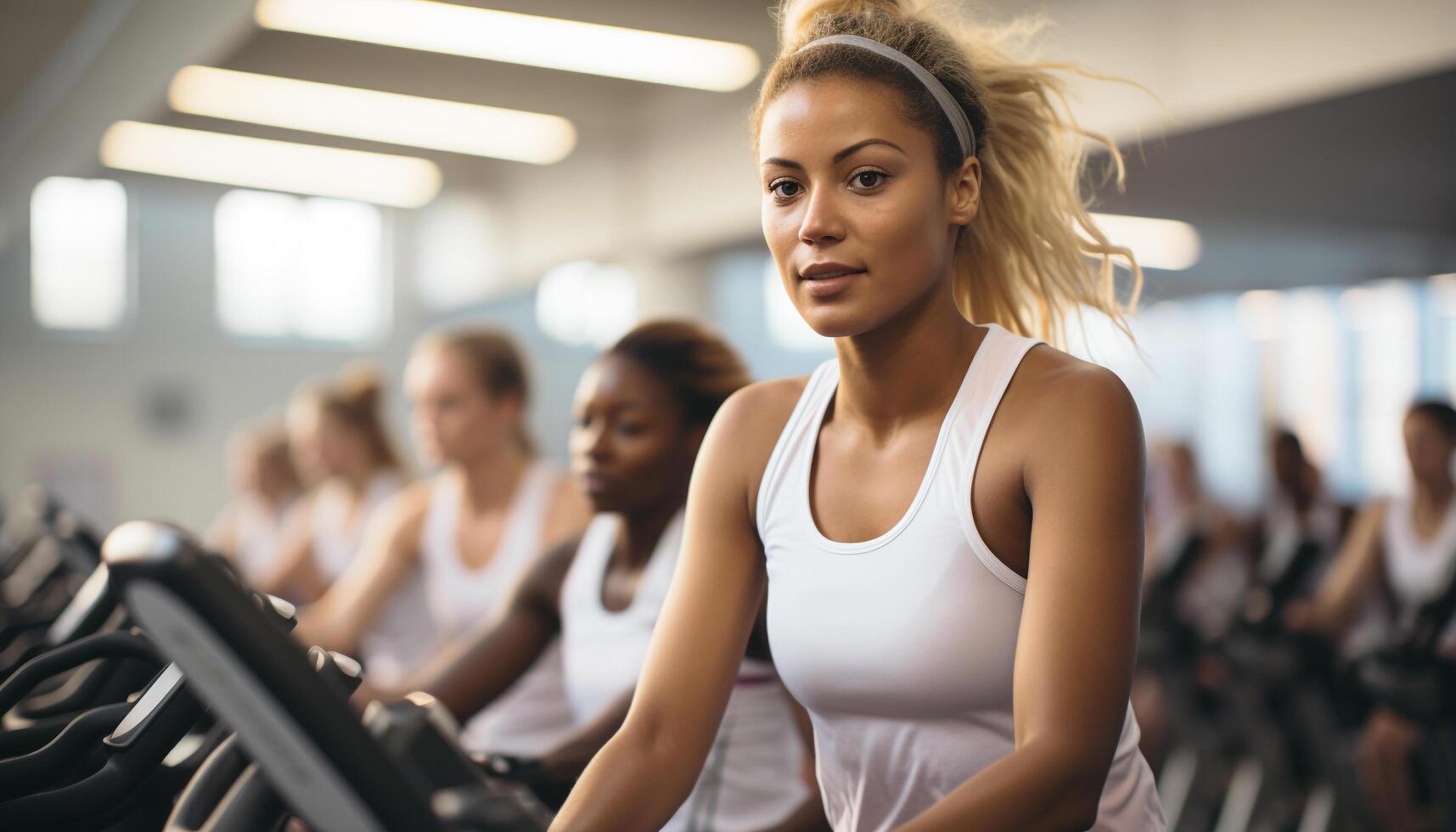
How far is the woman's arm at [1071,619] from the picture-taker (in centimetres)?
94

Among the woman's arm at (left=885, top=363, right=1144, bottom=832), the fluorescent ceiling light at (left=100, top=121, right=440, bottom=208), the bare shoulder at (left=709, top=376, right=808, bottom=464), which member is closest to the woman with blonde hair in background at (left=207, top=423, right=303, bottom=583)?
the fluorescent ceiling light at (left=100, top=121, right=440, bottom=208)

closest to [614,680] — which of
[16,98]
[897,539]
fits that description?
[897,539]

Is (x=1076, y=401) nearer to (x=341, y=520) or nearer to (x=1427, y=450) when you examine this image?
(x=1427, y=450)

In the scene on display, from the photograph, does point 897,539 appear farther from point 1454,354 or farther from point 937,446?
point 1454,354

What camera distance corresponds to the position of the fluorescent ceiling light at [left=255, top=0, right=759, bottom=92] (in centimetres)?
461

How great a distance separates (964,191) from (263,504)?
5874 millimetres

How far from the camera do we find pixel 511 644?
215 centimetres

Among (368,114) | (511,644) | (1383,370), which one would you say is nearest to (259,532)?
(368,114)

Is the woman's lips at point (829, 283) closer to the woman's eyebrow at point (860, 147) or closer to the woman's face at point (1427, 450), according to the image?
the woman's eyebrow at point (860, 147)

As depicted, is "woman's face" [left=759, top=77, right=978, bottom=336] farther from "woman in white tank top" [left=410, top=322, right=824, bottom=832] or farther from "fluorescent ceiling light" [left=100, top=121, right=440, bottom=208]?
"fluorescent ceiling light" [left=100, top=121, right=440, bottom=208]

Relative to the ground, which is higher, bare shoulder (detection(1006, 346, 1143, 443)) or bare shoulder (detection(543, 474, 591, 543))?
bare shoulder (detection(1006, 346, 1143, 443))

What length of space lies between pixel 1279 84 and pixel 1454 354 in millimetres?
7196

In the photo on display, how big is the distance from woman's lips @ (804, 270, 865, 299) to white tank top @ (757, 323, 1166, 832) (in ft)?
0.48

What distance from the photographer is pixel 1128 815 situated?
1138mm
